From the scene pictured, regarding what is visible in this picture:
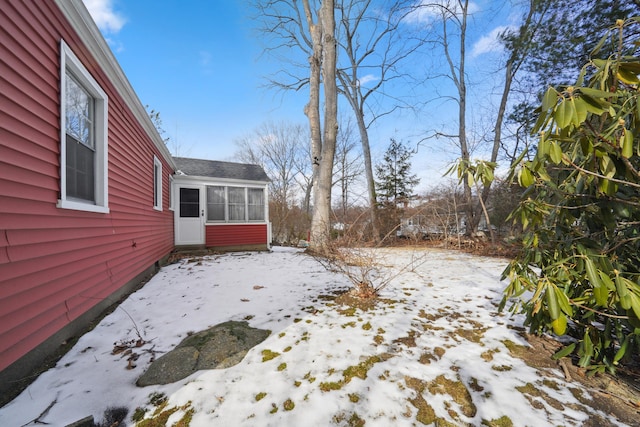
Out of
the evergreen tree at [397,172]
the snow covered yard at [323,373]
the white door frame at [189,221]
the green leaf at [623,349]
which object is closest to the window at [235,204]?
the white door frame at [189,221]

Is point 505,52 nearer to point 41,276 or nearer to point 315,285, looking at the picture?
point 315,285

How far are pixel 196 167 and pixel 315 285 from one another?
7.18 meters

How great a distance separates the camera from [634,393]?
1611mm

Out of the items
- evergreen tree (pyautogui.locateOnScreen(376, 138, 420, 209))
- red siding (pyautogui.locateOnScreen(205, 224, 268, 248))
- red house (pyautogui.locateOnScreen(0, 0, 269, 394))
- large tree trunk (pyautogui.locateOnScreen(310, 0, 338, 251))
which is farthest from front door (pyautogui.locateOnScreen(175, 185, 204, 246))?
evergreen tree (pyautogui.locateOnScreen(376, 138, 420, 209))

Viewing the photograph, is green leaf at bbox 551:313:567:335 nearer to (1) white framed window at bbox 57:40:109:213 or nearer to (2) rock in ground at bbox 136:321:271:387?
(2) rock in ground at bbox 136:321:271:387

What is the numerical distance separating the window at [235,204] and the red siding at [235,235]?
241 mm

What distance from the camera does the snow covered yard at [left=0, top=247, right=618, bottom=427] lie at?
143cm

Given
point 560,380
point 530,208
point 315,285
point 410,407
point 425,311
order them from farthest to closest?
point 315,285 → point 425,311 → point 530,208 → point 560,380 → point 410,407

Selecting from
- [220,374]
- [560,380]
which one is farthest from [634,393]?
[220,374]

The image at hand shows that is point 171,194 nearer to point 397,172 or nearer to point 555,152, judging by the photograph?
point 555,152

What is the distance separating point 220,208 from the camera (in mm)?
8070

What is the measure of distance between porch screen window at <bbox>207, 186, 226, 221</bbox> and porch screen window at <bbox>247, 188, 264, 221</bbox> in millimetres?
842

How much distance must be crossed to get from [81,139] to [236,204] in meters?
5.53

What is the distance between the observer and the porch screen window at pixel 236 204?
820 cm
